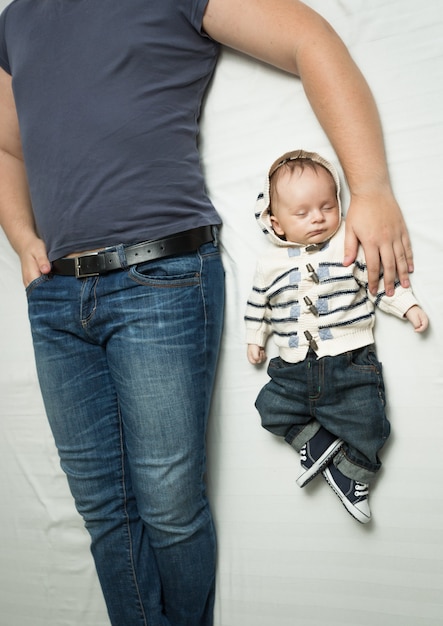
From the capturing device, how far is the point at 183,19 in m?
1.16

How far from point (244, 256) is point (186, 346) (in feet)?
0.83

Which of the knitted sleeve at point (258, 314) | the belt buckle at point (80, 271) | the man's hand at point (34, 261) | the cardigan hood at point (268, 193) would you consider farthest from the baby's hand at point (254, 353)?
the man's hand at point (34, 261)

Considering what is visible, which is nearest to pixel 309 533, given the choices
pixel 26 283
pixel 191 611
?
pixel 191 611

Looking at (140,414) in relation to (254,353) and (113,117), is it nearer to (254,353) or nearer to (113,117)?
→ (254,353)

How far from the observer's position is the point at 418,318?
42.5 inches

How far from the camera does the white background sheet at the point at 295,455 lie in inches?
43.7

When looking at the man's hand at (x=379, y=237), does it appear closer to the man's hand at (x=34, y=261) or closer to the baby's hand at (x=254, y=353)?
the baby's hand at (x=254, y=353)

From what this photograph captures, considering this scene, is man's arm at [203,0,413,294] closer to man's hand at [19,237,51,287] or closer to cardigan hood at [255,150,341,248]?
cardigan hood at [255,150,341,248]

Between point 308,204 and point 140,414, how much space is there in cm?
51

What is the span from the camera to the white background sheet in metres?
1.11

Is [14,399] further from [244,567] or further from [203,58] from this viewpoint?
[203,58]

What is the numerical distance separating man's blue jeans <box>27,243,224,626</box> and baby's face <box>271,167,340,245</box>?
0.19 m

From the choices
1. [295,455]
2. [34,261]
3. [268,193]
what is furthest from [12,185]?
[295,455]

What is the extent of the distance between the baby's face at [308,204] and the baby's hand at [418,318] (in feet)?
0.68
